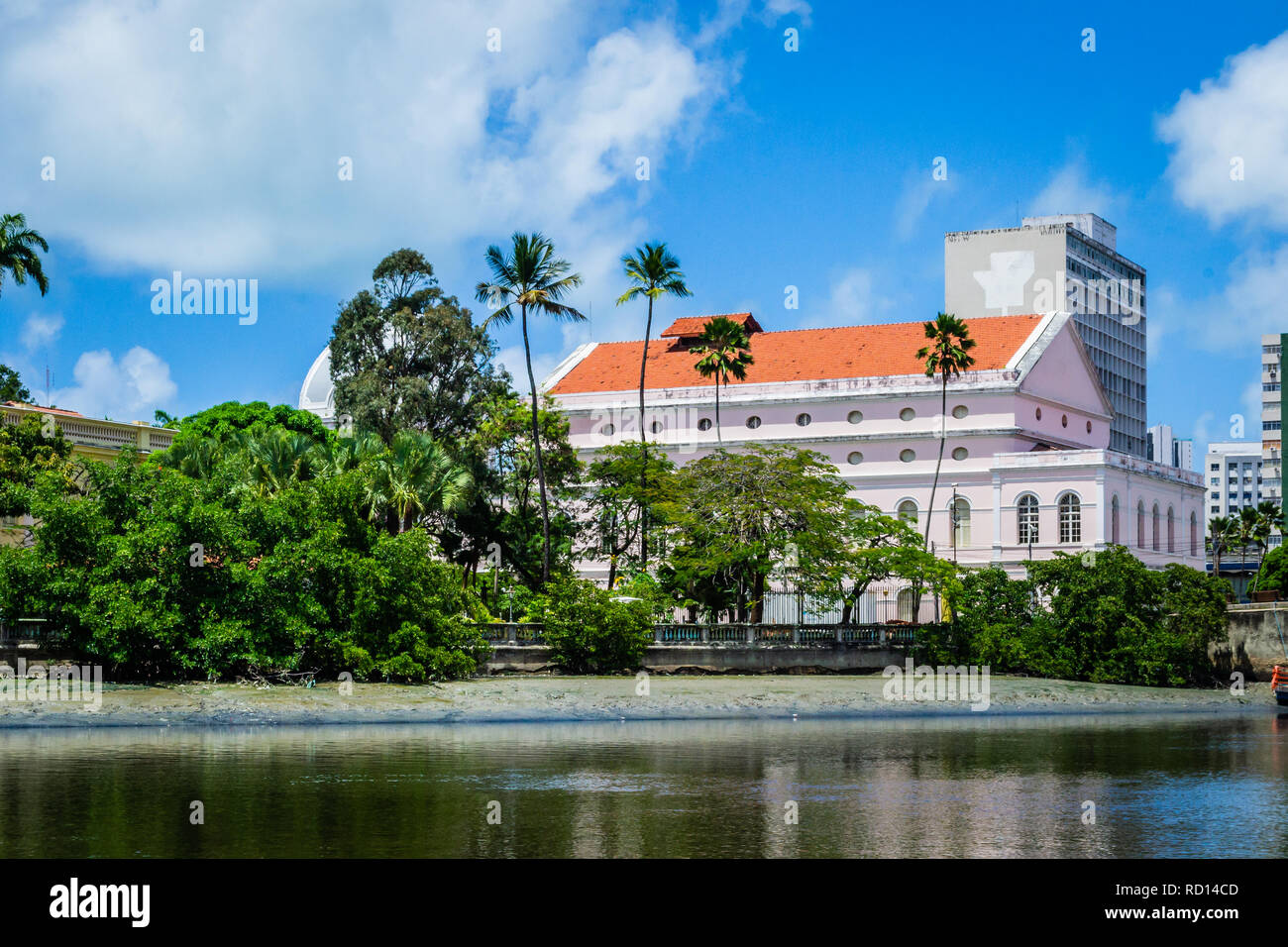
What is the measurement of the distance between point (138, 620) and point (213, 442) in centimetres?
1509

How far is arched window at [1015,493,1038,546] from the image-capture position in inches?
2579

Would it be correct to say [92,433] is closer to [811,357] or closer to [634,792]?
[811,357]

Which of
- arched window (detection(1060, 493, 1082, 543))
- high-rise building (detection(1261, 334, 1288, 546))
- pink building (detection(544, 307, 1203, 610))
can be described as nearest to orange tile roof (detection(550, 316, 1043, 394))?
pink building (detection(544, 307, 1203, 610))

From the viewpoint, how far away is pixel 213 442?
49000 mm

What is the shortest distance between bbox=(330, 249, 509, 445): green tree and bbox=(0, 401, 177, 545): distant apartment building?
800 cm

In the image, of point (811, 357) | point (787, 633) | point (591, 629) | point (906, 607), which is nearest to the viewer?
point (591, 629)

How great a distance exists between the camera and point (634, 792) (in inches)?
856

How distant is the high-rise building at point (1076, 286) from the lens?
133375 mm

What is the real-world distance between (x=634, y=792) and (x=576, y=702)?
16813 mm

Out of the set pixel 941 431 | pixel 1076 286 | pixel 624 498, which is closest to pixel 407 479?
pixel 624 498
